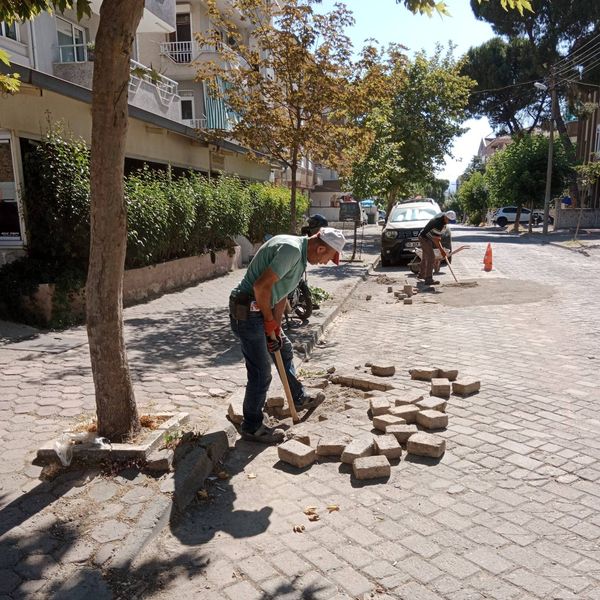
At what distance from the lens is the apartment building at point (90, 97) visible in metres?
8.99

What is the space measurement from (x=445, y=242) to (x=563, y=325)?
787 cm

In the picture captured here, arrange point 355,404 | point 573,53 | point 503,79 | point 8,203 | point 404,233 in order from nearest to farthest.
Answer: point 355,404, point 8,203, point 404,233, point 573,53, point 503,79

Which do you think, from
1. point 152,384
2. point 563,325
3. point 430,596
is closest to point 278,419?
point 152,384

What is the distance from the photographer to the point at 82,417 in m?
4.40

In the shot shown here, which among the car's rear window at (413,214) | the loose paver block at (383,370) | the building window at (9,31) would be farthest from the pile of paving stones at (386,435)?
the car's rear window at (413,214)

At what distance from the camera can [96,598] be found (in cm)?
247

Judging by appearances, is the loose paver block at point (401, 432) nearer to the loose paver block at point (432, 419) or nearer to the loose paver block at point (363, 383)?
the loose paver block at point (432, 419)

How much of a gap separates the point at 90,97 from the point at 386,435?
8.04 metres

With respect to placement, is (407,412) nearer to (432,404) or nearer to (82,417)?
(432,404)

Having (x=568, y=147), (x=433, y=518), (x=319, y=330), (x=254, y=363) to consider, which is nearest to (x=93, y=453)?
(x=254, y=363)

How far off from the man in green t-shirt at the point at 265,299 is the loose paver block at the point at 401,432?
85 cm

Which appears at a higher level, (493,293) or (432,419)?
(432,419)

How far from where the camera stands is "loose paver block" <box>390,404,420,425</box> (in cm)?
441

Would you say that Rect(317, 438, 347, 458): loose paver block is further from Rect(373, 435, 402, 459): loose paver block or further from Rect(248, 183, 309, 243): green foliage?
Rect(248, 183, 309, 243): green foliage
